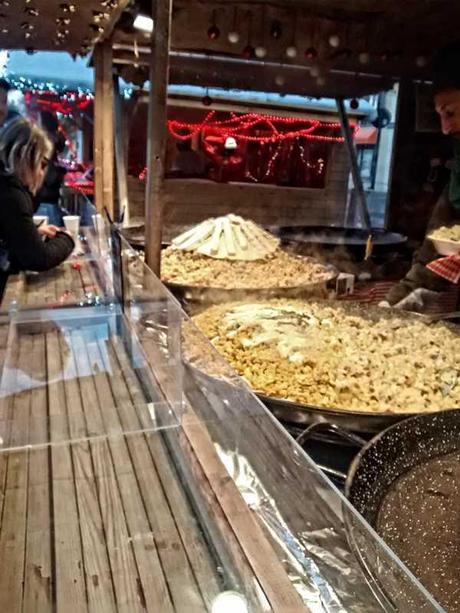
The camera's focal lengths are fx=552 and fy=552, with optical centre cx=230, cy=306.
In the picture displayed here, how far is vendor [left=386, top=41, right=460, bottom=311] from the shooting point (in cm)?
234

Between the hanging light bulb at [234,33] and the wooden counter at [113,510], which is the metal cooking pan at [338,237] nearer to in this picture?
the hanging light bulb at [234,33]

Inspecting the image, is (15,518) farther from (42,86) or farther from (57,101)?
(57,101)

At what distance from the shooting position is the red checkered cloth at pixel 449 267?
6.30ft

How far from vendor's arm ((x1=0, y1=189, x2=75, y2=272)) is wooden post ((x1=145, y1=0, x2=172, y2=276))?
0.98m

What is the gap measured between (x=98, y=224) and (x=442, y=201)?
2060 millimetres

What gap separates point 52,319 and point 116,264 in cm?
40

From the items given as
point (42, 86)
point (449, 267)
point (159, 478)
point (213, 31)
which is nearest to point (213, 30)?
point (213, 31)

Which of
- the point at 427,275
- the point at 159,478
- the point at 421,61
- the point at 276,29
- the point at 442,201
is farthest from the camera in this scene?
the point at 421,61

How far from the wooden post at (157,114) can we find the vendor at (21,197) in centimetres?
99

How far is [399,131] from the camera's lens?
696cm

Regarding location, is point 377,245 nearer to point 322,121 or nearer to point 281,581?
point 281,581

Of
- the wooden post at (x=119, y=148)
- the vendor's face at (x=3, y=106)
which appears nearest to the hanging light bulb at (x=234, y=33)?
the wooden post at (x=119, y=148)

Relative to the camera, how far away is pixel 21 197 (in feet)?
8.81

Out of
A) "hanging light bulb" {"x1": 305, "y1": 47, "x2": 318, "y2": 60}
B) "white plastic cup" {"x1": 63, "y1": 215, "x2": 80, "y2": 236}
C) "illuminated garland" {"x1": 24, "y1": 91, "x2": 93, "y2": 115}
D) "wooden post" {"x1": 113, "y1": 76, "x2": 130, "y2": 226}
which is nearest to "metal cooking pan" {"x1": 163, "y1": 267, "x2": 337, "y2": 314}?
"white plastic cup" {"x1": 63, "y1": 215, "x2": 80, "y2": 236}
